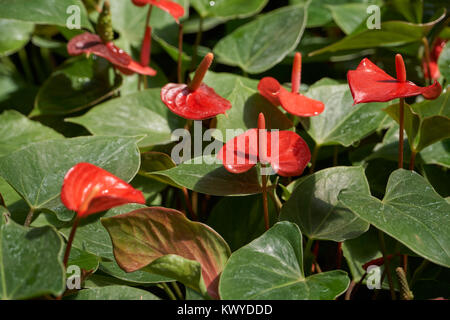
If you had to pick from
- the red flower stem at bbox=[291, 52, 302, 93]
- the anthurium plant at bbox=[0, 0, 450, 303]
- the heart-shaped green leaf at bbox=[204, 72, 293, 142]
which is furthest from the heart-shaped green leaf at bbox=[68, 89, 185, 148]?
the red flower stem at bbox=[291, 52, 302, 93]

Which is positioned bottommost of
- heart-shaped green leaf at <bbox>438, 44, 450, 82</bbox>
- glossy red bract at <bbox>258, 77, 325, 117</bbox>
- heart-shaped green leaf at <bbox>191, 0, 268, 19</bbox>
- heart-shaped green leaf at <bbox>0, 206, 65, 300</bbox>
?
heart-shaped green leaf at <bbox>0, 206, 65, 300</bbox>

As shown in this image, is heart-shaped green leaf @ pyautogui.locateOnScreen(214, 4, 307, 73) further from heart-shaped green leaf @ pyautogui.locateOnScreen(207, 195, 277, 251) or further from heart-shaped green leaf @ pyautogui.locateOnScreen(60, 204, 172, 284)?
heart-shaped green leaf @ pyautogui.locateOnScreen(60, 204, 172, 284)

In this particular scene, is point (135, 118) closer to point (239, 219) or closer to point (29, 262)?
point (239, 219)

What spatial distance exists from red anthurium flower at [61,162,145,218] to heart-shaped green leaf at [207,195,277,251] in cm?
32

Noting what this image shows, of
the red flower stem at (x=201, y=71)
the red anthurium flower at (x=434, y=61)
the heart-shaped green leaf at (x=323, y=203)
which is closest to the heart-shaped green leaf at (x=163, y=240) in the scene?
the heart-shaped green leaf at (x=323, y=203)

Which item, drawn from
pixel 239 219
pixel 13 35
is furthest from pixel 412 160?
pixel 13 35

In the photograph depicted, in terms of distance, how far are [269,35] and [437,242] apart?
681 millimetres

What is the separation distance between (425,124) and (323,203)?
20 cm

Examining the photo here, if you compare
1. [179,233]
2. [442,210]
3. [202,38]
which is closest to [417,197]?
[442,210]

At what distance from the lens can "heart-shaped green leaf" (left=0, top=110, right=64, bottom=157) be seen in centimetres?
98

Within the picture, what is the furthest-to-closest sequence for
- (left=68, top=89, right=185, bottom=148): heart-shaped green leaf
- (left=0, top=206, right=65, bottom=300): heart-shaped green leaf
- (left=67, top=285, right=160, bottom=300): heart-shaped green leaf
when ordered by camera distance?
(left=68, top=89, right=185, bottom=148): heart-shaped green leaf, (left=67, top=285, right=160, bottom=300): heart-shaped green leaf, (left=0, top=206, right=65, bottom=300): heart-shaped green leaf

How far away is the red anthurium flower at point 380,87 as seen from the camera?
654 millimetres

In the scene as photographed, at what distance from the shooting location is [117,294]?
24.6 inches

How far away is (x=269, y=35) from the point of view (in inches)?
46.3
